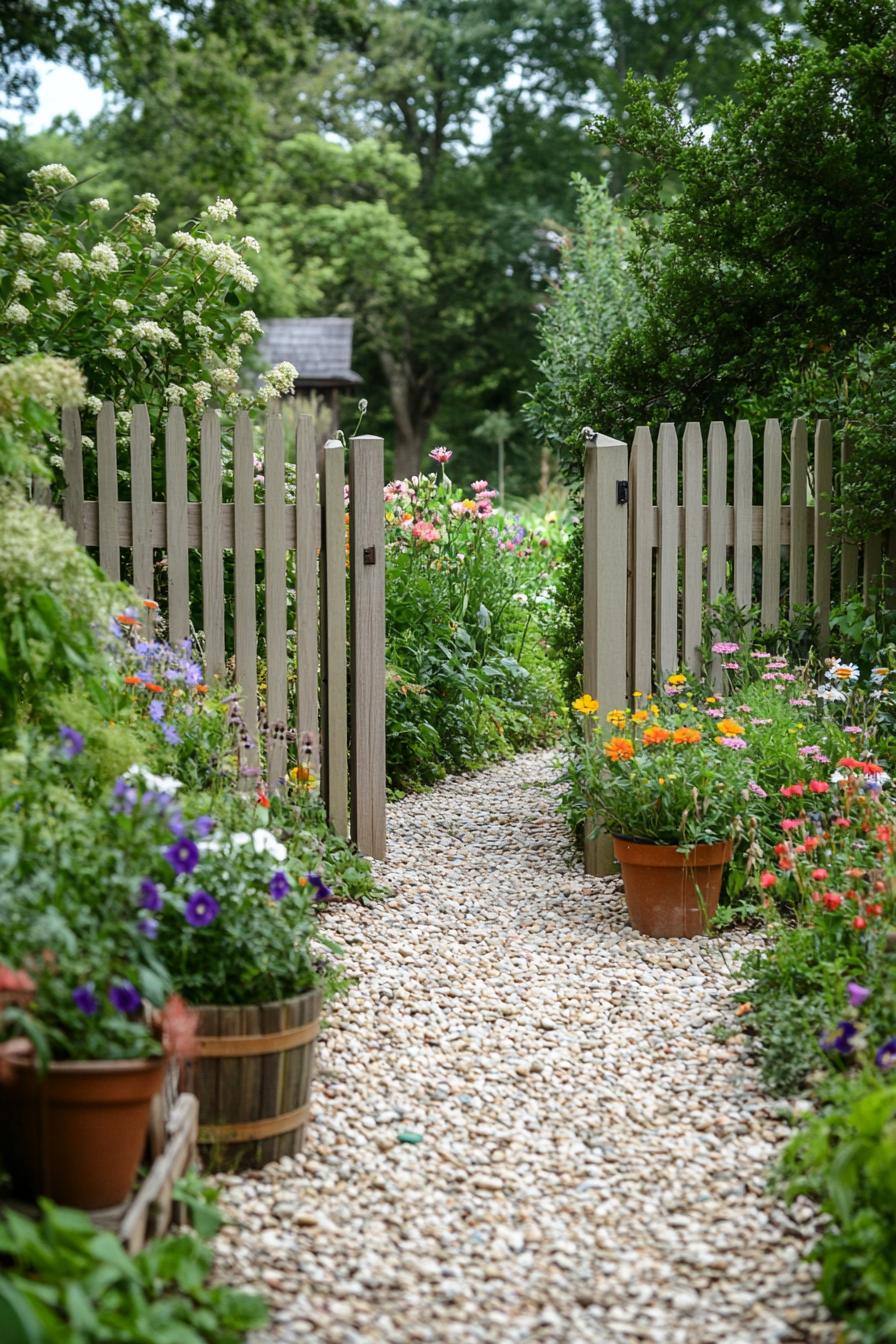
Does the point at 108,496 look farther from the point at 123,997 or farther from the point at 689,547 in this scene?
the point at 123,997

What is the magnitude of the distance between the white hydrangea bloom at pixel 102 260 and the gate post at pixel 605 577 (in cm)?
183

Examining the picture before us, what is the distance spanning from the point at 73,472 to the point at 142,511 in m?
0.26

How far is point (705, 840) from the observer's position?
3979mm

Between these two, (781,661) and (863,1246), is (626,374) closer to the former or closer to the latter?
(781,661)

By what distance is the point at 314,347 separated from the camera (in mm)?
23734

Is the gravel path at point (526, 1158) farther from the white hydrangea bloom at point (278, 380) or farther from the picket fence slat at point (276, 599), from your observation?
the white hydrangea bloom at point (278, 380)

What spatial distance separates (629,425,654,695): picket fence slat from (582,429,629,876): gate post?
46 millimetres

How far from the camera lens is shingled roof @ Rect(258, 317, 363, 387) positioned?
23234 mm

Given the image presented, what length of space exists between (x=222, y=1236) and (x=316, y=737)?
7.02 feet

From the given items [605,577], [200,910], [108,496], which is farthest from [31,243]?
[200,910]

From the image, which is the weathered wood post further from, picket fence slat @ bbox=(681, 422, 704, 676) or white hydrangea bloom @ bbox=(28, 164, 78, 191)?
white hydrangea bloom @ bbox=(28, 164, 78, 191)

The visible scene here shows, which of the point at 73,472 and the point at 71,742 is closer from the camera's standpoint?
the point at 71,742

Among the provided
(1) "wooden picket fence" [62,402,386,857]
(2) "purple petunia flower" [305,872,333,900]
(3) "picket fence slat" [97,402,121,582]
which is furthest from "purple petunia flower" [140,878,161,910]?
(3) "picket fence slat" [97,402,121,582]

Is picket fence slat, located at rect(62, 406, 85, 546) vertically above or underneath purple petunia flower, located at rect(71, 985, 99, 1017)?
above
